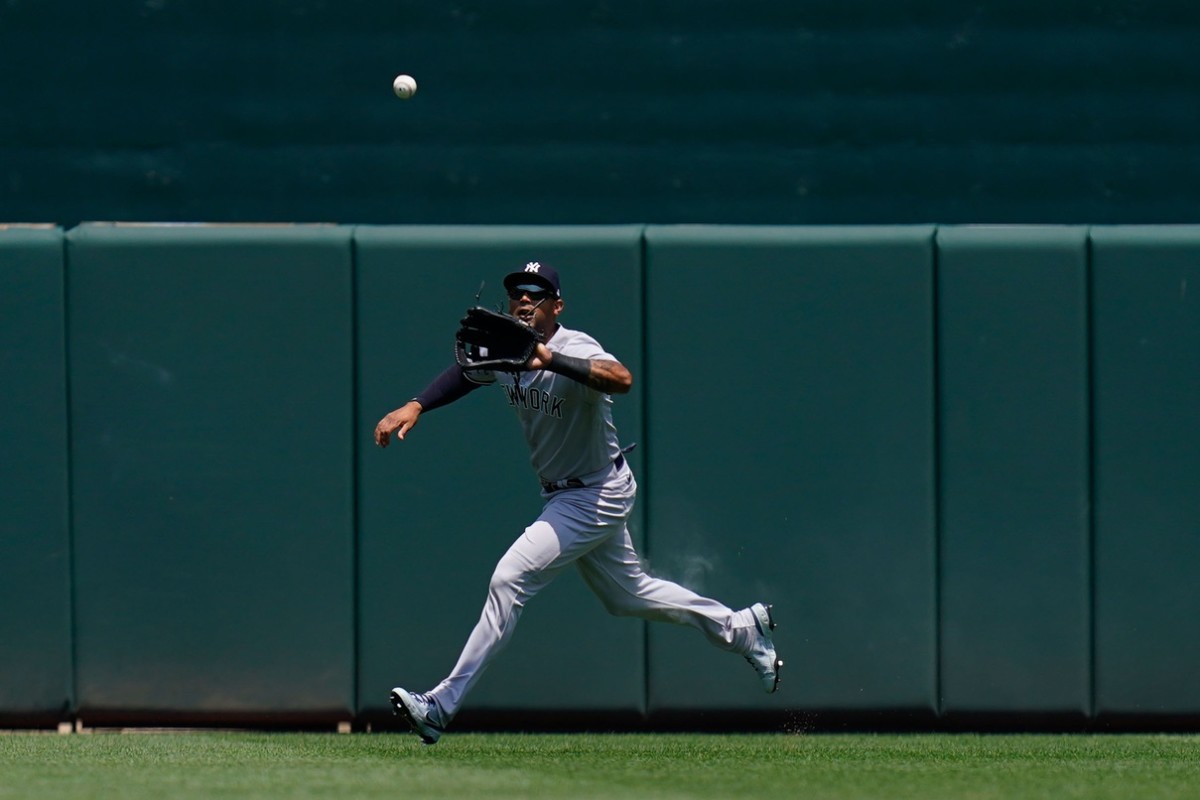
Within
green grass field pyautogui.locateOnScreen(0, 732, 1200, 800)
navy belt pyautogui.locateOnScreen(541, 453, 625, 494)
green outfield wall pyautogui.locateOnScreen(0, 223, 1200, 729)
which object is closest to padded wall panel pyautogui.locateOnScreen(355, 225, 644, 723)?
green outfield wall pyautogui.locateOnScreen(0, 223, 1200, 729)

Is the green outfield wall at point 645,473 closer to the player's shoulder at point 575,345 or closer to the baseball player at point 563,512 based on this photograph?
the baseball player at point 563,512

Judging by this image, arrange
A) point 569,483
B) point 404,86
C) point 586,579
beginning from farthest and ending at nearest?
point 404,86
point 586,579
point 569,483

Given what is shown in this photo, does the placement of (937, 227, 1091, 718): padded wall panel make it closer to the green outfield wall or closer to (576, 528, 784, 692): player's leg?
the green outfield wall

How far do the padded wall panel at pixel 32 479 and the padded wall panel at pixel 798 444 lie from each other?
221 centimetres

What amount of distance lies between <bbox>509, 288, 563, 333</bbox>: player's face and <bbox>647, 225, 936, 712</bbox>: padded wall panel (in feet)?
3.00

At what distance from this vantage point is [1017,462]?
5910 millimetres

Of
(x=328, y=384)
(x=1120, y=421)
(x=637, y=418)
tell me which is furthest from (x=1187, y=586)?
(x=328, y=384)

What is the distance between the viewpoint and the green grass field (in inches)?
168

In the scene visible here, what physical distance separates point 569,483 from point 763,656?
0.91 m

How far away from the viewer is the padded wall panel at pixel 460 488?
5926mm

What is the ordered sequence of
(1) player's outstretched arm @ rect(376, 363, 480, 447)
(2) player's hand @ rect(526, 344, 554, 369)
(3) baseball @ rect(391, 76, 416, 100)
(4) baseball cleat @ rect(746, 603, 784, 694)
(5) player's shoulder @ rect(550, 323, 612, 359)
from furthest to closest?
(3) baseball @ rect(391, 76, 416, 100), (4) baseball cleat @ rect(746, 603, 784, 694), (1) player's outstretched arm @ rect(376, 363, 480, 447), (5) player's shoulder @ rect(550, 323, 612, 359), (2) player's hand @ rect(526, 344, 554, 369)

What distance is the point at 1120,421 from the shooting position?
5.89 meters

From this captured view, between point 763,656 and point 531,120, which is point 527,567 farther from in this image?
point 531,120

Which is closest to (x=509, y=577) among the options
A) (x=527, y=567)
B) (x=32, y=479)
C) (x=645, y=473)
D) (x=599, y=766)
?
(x=527, y=567)
